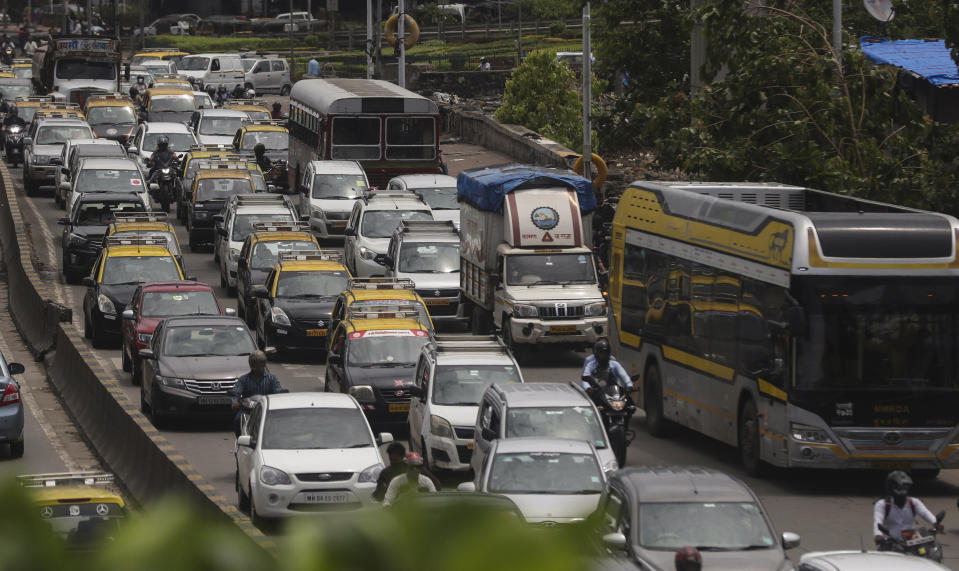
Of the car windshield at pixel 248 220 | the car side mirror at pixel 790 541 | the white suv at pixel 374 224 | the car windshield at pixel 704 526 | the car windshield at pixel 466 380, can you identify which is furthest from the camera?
the car windshield at pixel 248 220

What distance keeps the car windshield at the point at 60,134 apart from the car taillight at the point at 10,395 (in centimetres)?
2994

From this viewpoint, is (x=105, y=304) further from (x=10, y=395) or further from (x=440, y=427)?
(x=440, y=427)

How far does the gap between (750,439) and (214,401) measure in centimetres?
751

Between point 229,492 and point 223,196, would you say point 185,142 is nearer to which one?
point 223,196

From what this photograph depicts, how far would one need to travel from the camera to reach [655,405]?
21.7 meters

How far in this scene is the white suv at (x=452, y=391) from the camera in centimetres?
1836

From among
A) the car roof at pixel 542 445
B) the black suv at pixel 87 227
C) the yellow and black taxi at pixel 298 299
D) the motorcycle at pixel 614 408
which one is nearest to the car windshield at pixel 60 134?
the black suv at pixel 87 227

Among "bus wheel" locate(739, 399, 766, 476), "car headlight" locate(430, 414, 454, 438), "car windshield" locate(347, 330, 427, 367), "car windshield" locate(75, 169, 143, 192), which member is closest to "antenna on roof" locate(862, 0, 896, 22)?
"car windshield" locate(347, 330, 427, 367)

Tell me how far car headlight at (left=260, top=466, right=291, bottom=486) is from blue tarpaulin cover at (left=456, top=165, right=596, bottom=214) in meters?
12.9

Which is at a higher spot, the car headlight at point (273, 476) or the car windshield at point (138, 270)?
the car headlight at point (273, 476)

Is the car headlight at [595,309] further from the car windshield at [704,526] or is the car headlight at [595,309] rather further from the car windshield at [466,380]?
the car windshield at [704,526]

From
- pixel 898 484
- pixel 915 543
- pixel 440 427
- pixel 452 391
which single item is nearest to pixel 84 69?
pixel 452 391

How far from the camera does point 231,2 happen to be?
373 ft

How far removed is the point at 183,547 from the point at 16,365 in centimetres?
2040
